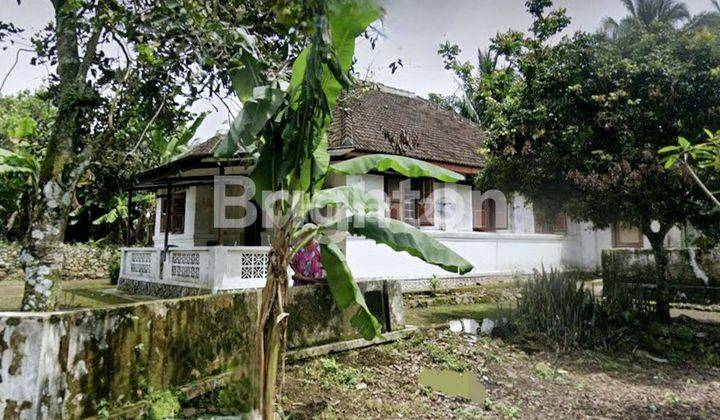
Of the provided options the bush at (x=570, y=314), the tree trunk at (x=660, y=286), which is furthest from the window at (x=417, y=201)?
the tree trunk at (x=660, y=286)

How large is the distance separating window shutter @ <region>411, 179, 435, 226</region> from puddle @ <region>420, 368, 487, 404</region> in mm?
7835

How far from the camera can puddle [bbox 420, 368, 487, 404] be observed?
506 cm

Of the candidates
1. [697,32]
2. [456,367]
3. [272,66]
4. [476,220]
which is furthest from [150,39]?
[476,220]

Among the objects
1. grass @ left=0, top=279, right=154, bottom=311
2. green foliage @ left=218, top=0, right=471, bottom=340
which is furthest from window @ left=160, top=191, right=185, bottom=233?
green foliage @ left=218, top=0, right=471, bottom=340

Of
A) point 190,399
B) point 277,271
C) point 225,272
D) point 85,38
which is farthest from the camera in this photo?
point 225,272

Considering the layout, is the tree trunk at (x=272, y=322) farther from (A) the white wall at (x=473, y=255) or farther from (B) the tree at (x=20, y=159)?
(A) the white wall at (x=473, y=255)

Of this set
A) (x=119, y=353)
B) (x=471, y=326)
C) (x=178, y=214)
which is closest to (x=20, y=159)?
(x=178, y=214)

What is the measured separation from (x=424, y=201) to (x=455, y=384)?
27.2ft

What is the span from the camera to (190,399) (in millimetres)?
3947

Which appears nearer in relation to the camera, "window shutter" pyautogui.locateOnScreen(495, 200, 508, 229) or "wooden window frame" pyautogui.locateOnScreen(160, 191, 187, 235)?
"wooden window frame" pyautogui.locateOnScreen(160, 191, 187, 235)

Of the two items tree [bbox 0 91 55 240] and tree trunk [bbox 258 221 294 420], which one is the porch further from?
tree trunk [bbox 258 221 294 420]

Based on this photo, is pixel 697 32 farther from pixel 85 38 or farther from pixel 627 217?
pixel 85 38

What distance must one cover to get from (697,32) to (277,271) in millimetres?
8250

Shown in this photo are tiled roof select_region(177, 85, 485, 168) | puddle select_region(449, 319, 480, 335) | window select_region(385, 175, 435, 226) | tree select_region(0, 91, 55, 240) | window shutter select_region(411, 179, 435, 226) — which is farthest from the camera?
window shutter select_region(411, 179, 435, 226)
